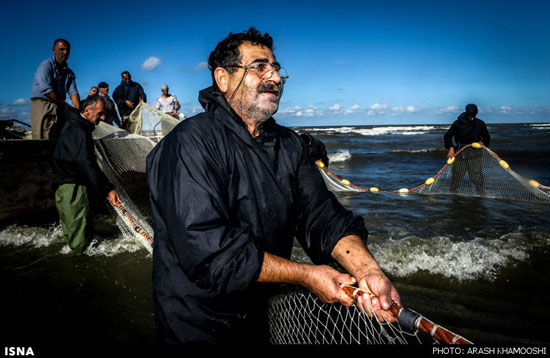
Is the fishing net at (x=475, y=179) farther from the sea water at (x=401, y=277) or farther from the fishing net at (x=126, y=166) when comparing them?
the fishing net at (x=126, y=166)

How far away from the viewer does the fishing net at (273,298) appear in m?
1.57

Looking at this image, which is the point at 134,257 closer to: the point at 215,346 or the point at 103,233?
the point at 103,233

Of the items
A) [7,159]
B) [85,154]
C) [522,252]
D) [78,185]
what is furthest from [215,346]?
[7,159]

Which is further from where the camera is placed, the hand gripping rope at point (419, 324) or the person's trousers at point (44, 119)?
the person's trousers at point (44, 119)

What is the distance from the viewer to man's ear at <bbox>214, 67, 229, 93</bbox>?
1.79 meters

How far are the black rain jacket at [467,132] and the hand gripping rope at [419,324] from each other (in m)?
8.52

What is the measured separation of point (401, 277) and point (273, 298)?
322 cm

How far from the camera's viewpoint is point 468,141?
8.47m

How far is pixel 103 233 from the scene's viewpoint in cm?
609

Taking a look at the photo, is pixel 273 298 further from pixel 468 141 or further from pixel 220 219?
pixel 468 141

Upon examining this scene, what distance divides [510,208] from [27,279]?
1022 cm

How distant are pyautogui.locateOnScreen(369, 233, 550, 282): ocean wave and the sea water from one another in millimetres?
15

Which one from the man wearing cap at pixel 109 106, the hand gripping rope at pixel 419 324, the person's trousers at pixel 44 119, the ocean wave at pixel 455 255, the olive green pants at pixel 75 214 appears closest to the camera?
the hand gripping rope at pixel 419 324

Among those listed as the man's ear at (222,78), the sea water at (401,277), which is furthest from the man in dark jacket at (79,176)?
the man's ear at (222,78)
